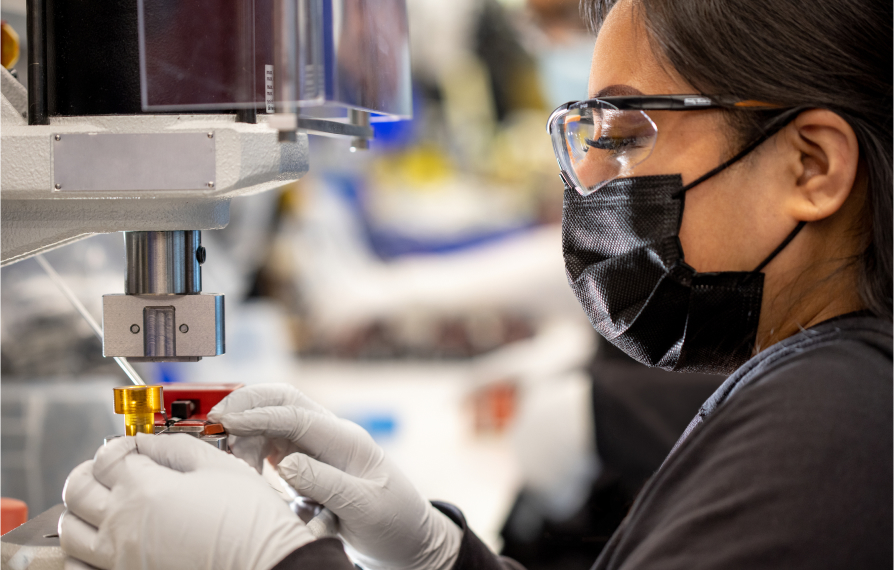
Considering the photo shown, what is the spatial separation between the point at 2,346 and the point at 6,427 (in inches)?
13.4

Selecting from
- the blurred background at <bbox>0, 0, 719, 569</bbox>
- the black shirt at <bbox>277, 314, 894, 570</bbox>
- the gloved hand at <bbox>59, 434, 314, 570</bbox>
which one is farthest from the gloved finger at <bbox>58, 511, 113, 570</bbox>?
the blurred background at <bbox>0, 0, 719, 569</bbox>

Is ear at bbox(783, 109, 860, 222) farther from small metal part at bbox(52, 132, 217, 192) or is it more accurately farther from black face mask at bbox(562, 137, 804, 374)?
small metal part at bbox(52, 132, 217, 192)

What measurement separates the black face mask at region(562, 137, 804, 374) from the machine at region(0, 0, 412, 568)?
1.25 ft

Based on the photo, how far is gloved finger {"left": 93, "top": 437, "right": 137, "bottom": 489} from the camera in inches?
34.0

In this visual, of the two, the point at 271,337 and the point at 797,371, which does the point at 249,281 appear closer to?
the point at 271,337

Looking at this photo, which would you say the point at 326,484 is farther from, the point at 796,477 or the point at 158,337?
the point at 796,477

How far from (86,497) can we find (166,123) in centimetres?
50

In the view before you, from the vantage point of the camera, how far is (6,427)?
8.69ft

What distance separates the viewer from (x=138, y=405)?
940 mm

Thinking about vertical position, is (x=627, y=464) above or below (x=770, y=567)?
below

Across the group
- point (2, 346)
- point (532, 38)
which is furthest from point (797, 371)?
point (2, 346)

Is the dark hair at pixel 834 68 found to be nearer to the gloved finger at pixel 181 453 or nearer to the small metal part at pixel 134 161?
the small metal part at pixel 134 161

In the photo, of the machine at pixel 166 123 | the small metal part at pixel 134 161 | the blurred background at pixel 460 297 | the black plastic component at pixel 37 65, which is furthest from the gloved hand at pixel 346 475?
Answer: the blurred background at pixel 460 297

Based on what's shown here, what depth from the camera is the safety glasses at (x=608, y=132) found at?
85 cm
